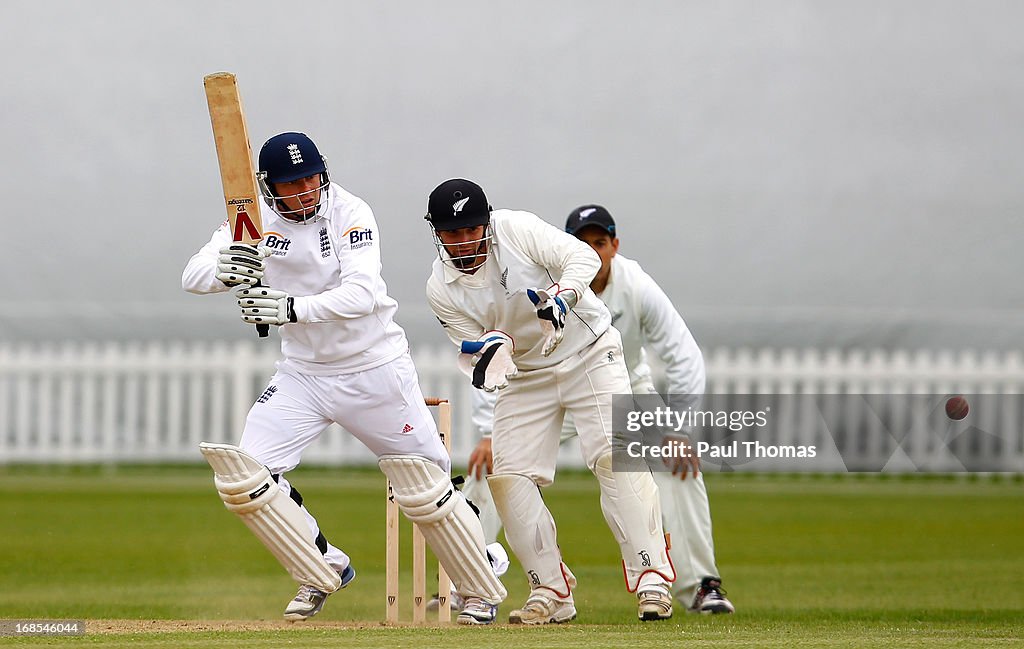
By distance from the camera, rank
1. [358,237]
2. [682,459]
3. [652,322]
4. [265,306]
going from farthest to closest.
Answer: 1. [652,322]
2. [682,459]
3. [358,237]
4. [265,306]

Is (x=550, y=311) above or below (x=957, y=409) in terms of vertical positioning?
above

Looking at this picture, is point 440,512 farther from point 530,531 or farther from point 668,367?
point 668,367

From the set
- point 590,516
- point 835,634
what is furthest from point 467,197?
point 590,516

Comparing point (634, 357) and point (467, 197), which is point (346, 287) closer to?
point (467, 197)

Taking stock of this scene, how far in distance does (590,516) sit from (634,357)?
3.40 meters

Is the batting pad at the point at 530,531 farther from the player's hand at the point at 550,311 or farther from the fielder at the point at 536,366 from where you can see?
the player's hand at the point at 550,311

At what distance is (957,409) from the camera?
5.84m

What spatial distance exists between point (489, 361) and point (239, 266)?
735 millimetres

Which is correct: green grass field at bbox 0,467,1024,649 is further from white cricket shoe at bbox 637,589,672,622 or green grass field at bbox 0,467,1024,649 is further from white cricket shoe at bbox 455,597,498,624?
white cricket shoe at bbox 455,597,498,624

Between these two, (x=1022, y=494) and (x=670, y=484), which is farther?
(x=1022, y=494)

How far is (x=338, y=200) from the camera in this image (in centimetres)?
442

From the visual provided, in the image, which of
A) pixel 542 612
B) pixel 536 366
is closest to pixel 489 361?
pixel 536 366

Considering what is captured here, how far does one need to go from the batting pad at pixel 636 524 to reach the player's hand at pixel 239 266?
3.89ft

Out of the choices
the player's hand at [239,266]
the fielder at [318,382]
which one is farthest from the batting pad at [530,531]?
the player's hand at [239,266]
